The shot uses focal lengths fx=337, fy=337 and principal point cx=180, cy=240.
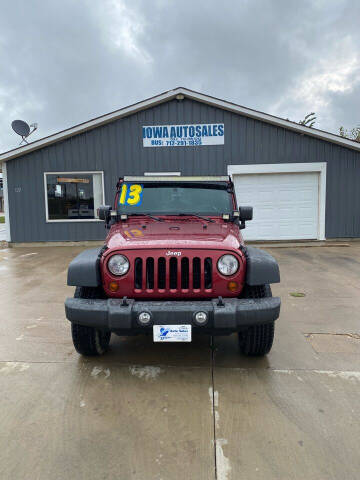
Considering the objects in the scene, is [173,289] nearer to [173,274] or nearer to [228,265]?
[173,274]

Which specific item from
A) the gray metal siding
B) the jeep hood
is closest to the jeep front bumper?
the jeep hood

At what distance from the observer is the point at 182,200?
13.0ft

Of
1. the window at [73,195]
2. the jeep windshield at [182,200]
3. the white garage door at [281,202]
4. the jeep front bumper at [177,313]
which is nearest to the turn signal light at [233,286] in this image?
the jeep front bumper at [177,313]

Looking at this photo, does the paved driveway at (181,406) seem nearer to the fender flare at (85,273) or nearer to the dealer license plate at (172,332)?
the dealer license plate at (172,332)

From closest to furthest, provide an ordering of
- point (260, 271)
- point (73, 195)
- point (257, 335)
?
1. point (260, 271)
2. point (257, 335)
3. point (73, 195)

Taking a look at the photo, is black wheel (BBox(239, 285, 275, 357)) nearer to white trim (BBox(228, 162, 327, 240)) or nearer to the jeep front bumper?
the jeep front bumper

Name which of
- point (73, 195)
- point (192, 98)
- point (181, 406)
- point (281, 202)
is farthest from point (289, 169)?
point (181, 406)

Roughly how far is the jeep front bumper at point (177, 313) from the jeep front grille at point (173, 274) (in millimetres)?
153

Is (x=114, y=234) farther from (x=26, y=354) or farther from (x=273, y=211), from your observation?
(x=273, y=211)

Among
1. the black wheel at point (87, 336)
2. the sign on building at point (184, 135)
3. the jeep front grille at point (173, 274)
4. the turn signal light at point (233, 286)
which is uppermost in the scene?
the sign on building at point (184, 135)

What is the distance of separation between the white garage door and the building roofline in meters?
1.27

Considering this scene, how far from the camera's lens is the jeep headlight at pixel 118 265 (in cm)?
282

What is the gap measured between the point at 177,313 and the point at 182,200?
67.8 inches

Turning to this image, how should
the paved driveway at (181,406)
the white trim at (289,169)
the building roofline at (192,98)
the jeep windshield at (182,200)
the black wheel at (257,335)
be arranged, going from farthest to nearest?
the white trim at (289,169) < the building roofline at (192,98) < the jeep windshield at (182,200) < the black wheel at (257,335) < the paved driveway at (181,406)
